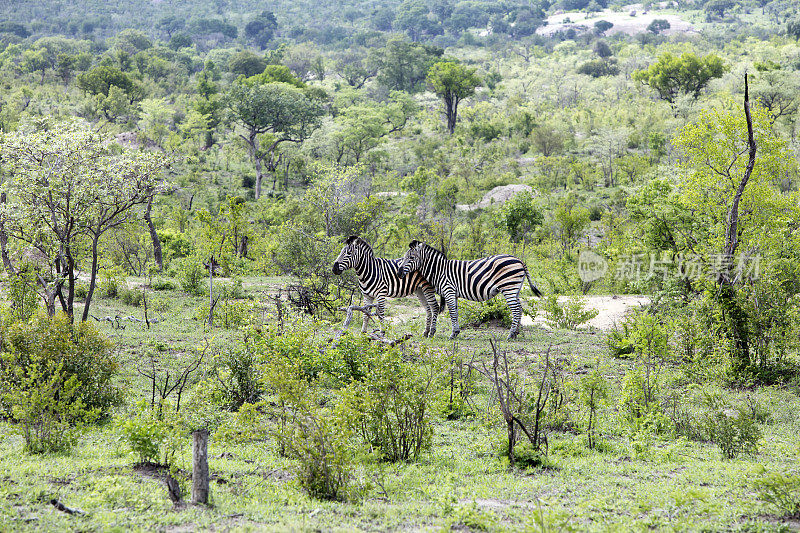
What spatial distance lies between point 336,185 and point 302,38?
118m

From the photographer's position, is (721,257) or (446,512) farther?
(721,257)

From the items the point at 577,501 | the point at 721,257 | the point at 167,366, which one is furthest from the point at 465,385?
the point at 721,257

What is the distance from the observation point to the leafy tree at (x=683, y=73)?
189ft

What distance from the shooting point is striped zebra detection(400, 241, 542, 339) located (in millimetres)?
13883

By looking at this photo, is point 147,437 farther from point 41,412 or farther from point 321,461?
point 321,461

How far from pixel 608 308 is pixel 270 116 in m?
34.4

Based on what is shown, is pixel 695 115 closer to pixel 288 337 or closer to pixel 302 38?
pixel 288 337

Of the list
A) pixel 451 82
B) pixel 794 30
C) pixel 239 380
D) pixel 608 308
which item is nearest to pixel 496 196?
pixel 608 308

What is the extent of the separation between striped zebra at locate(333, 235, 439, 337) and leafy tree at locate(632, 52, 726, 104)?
5226 cm

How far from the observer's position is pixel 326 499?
566 centimetres

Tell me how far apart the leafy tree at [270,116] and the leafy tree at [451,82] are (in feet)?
46.4

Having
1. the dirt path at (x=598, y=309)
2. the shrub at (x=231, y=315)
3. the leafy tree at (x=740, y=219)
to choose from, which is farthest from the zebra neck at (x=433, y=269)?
the leafy tree at (x=740, y=219)

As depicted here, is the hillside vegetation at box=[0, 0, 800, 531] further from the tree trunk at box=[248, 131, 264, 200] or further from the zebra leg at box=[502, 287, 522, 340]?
the tree trunk at box=[248, 131, 264, 200]

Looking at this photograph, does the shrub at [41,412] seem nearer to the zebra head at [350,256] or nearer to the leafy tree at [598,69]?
the zebra head at [350,256]
